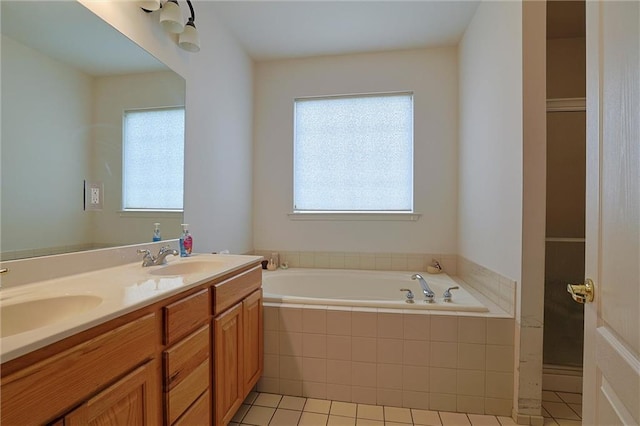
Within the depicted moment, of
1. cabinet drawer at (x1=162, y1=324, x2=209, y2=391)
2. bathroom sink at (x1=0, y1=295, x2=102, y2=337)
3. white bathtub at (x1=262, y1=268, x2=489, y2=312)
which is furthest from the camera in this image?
white bathtub at (x1=262, y1=268, x2=489, y2=312)

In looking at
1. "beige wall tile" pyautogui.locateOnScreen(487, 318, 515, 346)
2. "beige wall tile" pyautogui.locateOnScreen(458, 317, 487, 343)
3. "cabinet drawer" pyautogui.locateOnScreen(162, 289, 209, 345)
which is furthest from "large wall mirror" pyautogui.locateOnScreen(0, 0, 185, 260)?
"beige wall tile" pyautogui.locateOnScreen(487, 318, 515, 346)

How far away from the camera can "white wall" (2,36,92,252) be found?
96 cm

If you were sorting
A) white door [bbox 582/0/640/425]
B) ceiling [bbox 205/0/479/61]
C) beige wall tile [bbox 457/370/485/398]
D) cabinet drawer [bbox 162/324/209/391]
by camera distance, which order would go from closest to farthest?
white door [bbox 582/0/640/425] < cabinet drawer [bbox 162/324/209/391] < beige wall tile [bbox 457/370/485/398] < ceiling [bbox 205/0/479/61]

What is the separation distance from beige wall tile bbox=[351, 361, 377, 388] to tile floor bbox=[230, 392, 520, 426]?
0.12 metres

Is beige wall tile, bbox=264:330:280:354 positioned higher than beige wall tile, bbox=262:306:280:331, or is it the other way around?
beige wall tile, bbox=262:306:280:331

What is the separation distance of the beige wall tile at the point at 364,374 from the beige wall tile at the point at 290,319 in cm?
40

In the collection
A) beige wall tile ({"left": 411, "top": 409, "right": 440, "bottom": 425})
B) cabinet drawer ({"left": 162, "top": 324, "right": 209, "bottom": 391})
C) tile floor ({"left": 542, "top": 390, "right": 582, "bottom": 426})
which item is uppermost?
cabinet drawer ({"left": 162, "top": 324, "right": 209, "bottom": 391})

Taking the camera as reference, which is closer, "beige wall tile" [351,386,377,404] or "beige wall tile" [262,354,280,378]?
"beige wall tile" [351,386,377,404]

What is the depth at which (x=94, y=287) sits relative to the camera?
0.99m

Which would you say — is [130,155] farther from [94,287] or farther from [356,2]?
[356,2]

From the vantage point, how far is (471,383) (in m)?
1.63

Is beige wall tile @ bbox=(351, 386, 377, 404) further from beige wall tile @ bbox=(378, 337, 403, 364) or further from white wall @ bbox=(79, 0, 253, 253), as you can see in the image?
white wall @ bbox=(79, 0, 253, 253)

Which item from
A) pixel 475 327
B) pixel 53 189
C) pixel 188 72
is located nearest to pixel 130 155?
pixel 53 189

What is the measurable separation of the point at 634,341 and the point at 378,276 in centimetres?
201
